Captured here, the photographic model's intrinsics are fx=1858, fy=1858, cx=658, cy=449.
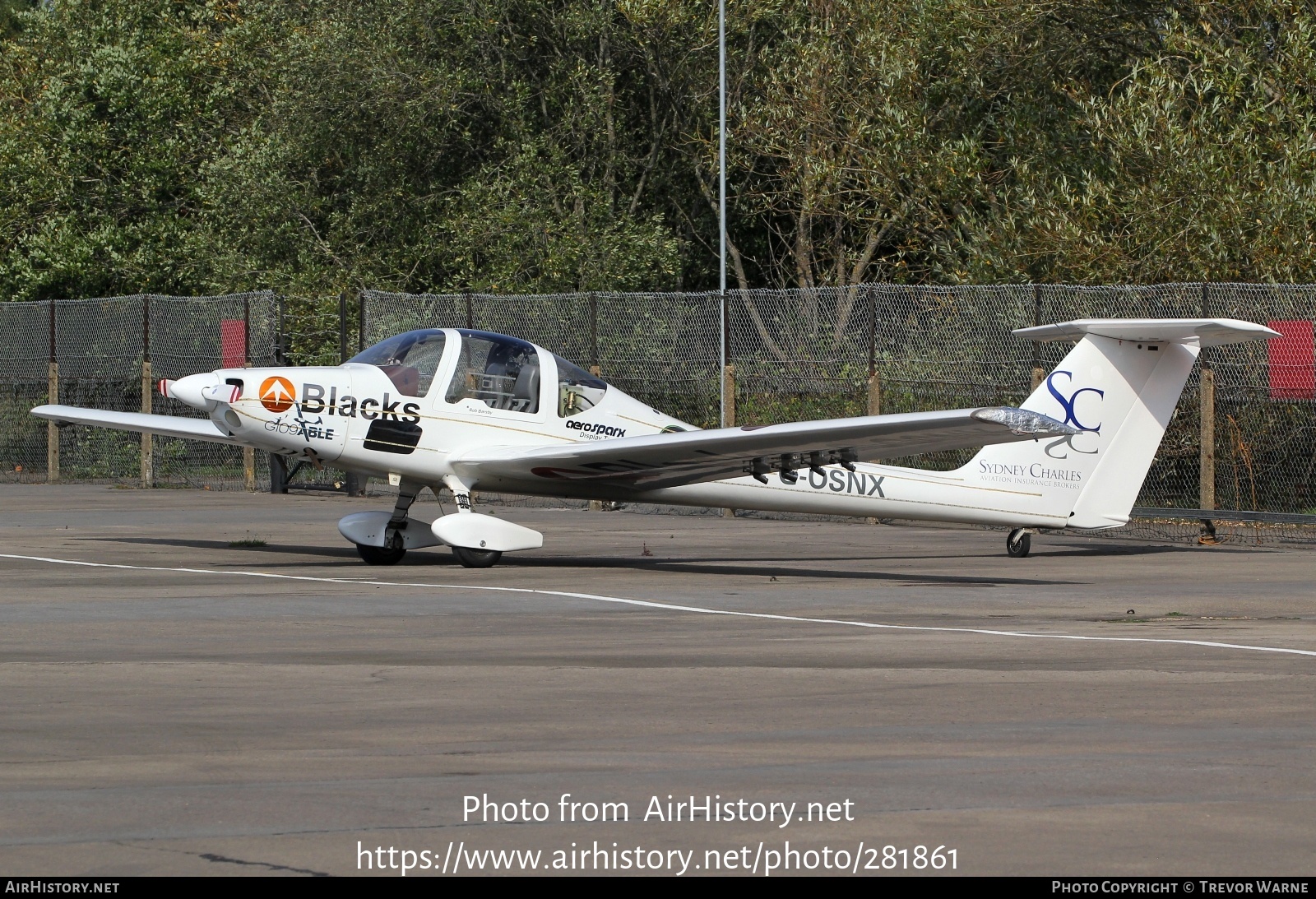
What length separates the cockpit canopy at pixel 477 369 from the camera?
16219mm

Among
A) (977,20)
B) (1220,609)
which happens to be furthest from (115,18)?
(1220,609)

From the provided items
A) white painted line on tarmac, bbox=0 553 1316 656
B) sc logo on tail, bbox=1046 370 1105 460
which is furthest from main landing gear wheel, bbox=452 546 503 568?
sc logo on tail, bbox=1046 370 1105 460

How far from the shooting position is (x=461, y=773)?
675 centimetres

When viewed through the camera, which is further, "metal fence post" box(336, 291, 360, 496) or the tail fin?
"metal fence post" box(336, 291, 360, 496)

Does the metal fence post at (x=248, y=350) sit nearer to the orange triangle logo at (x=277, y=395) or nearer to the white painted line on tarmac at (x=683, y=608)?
the white painted line on tarmac at (x=683, y=608)

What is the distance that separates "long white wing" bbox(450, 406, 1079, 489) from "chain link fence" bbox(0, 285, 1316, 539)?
470cm

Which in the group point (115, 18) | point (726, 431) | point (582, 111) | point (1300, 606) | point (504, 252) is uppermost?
point (115, 18)

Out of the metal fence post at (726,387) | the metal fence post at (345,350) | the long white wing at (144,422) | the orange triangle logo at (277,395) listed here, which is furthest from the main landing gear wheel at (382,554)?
the metal fence post at (345,350)

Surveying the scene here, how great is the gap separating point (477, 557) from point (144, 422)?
4.29m

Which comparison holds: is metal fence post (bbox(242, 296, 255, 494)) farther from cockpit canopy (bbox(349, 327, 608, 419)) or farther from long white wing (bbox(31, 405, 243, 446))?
cockpit canopy (bbox(349, 327, 608, 419))

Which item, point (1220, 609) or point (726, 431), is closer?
point (1220, 609)

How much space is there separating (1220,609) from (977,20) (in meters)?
17.5

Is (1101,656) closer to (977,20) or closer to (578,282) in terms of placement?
(977,20)

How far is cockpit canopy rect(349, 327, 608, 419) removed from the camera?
16219 millimetres
